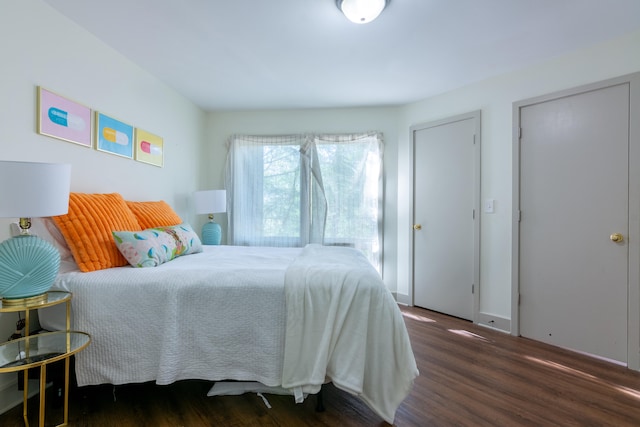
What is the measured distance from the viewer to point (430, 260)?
3131 millimetres

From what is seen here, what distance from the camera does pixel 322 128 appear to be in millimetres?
3490

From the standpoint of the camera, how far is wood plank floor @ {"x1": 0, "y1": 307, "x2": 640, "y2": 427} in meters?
1.41

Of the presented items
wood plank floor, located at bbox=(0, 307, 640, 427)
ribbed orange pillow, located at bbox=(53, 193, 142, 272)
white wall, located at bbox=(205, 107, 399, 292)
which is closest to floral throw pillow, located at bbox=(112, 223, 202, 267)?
ribbed orange pillow, located at bbox=(53, 193, 142, 272)

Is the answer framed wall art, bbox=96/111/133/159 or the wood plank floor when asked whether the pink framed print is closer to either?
framed wall art, bbox=96/111/133/159

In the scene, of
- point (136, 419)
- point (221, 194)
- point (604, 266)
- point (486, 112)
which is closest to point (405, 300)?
point (604, 266)

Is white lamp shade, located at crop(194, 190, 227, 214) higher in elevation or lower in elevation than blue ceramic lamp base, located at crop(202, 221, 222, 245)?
higher

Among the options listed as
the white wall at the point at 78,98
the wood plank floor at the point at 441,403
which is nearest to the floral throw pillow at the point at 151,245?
the white wall at the point at 78,98

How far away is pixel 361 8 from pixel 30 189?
1902 mm

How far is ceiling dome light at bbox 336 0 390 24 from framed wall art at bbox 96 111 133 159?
1.87 m

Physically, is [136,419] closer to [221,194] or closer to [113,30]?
[221,194]

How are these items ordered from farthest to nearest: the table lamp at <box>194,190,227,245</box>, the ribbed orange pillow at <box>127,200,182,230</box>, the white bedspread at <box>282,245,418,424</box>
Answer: the table lamp at <box>194,190,227,245</box> < the ribbed orange pillow at <box>127,200,182,230</box> < the white bedspread at <box>282,245,418,424</box>

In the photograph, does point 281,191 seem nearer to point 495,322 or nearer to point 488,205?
point 488,205

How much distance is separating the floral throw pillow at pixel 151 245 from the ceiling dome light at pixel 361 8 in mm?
1841

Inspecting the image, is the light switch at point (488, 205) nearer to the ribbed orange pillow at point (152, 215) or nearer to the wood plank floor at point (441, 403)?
the wood plank floor at point (441, 403)
